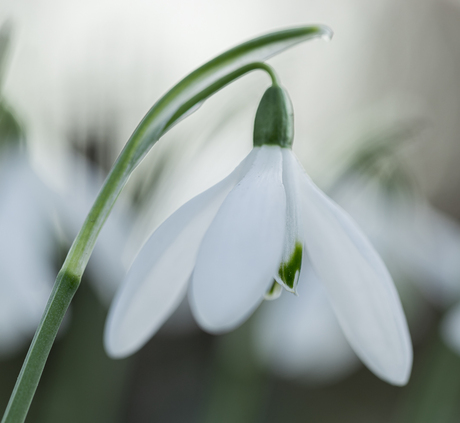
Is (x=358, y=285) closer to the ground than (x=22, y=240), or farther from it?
closer to the ground

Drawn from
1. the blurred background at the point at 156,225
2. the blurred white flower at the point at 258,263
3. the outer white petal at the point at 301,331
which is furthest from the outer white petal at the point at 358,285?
the outer white petal at the point at 301,331

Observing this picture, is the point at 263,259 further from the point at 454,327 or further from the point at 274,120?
the point at 454,327

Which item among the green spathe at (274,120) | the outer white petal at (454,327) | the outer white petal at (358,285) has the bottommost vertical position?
the outer white petal at (454,327)

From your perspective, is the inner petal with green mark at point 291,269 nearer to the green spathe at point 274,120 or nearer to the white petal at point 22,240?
the green spathe at point 274,120

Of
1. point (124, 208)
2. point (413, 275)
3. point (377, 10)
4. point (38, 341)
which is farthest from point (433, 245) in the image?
point (377, 10)

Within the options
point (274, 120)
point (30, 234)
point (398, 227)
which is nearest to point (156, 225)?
point (30, 234)

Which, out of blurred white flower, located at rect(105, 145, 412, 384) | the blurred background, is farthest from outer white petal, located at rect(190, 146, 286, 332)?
the blurred background
